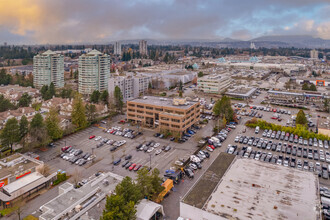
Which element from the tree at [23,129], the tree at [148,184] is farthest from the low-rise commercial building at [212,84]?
the tree at [148,184]

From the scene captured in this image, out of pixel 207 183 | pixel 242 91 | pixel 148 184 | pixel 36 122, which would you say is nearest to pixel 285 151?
pixel 207 183

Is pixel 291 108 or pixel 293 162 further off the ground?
→ pixel 291 108

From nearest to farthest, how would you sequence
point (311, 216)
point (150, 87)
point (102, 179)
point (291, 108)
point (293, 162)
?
point (311, 216), point (102, 179), point (293, 162), point (291, 108), point (150, 87)

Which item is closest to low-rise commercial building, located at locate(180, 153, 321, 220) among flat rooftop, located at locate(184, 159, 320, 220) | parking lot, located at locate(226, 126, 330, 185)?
flat rooftop, located at locate(184, 159, 320, 220)

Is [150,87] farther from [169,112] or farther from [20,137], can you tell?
[20,137]

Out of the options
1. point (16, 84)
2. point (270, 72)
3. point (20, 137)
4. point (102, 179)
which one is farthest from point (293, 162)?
point (270, 72)

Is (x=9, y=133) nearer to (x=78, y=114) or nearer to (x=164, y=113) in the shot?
(x=78, y=114)
